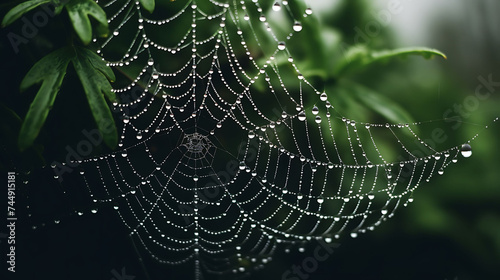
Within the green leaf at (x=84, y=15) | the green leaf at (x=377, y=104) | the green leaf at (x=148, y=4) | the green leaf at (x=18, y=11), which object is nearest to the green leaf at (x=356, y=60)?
the green leaf at (x=377, y=104)

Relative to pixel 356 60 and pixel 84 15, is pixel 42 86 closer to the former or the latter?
pixel 84 15

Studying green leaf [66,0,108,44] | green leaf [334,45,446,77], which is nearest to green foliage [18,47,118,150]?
green leaf [66,0,108,44]

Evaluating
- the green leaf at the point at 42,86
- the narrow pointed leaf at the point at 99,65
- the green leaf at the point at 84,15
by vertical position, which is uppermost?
the green leaf at the point at 84,15

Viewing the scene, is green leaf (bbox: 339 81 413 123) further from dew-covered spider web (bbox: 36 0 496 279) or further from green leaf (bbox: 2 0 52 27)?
green leaf (bbox: 2 0 52 27)

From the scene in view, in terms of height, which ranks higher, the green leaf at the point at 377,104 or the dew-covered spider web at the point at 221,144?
the green leaf at the point at 377,104

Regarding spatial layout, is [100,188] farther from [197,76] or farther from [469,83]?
[469,83]

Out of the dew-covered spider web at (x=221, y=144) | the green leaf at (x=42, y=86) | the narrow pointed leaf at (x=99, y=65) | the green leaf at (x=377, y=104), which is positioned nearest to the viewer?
the green leaf at (x=42, y=86)

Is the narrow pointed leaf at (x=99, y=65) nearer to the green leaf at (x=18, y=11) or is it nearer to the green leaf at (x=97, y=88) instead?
the green leaf at (x=97, y=88)

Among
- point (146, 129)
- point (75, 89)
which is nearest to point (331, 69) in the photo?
point (146, 129)
